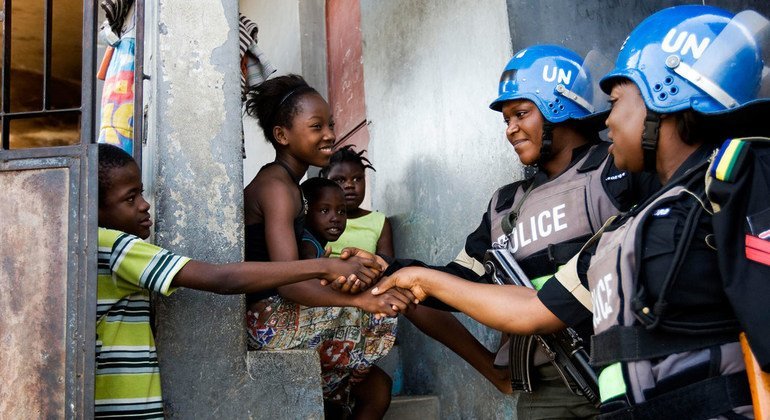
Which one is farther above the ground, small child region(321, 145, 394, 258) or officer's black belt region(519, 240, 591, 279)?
small child region(321, 145, 394, 258)

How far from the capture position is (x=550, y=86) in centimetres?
338

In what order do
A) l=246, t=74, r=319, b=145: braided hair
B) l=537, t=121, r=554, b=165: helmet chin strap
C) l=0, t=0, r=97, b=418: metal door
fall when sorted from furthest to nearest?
1. l=246, t=74, r=319, b=145: braided hair
2. l=537, t=121, r=554, b=165: helmet chin strap
3. l=0, t=0, r=97, b=418: metal door

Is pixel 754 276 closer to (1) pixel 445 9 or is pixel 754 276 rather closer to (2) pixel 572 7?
(2) pixel 572 7

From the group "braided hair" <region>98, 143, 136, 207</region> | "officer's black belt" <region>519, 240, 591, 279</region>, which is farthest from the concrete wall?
"braided hair" <region>98, 143, 136, 207</region>

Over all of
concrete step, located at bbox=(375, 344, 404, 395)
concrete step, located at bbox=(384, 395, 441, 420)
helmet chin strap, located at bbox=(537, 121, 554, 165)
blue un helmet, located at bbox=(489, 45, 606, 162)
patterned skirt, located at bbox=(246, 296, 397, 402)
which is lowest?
concrete step, located at bbox=(384, 395, 441, 420)

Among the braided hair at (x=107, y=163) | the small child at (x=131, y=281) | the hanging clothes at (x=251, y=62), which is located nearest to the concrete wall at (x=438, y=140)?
the hanging clothes at (x=251, y=62)

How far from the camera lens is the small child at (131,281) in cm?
278

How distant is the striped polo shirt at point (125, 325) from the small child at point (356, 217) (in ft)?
6.42

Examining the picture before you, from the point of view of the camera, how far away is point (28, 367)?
262cm

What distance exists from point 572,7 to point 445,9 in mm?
740

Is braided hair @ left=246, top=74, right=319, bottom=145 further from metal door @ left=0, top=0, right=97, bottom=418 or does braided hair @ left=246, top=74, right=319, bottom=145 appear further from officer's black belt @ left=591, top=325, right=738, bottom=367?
officer's black belt @ left=591, top=325, right=738, bottom=367

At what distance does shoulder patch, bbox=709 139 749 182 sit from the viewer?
1882 mm

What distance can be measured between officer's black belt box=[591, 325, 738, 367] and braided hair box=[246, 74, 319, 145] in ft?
7.06

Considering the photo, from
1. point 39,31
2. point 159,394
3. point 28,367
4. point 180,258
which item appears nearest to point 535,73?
point 180,258
